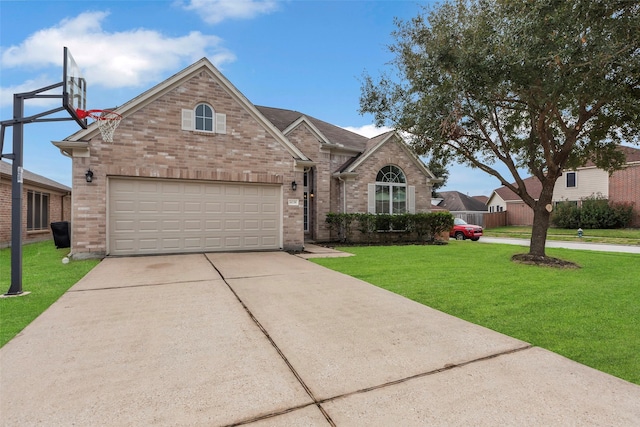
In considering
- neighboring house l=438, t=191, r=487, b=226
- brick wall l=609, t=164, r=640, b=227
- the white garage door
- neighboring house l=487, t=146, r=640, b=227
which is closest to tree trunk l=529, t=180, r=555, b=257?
the white garage door

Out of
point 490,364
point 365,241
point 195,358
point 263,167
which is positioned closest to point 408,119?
point 263,167

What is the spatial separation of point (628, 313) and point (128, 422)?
6438 millimetres

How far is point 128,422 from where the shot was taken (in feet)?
7.19

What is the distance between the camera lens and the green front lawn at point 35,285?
13.7 feet

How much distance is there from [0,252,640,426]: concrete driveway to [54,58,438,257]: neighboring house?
Result: 5078 millimetres

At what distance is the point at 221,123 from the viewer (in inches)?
415

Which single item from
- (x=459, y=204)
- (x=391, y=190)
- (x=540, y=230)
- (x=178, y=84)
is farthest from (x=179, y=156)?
(x=459, y=204)

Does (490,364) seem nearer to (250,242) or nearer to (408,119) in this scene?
(408,119)

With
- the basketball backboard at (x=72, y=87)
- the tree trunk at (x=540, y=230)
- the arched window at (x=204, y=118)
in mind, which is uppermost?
the arched window at (x=204, y=118)

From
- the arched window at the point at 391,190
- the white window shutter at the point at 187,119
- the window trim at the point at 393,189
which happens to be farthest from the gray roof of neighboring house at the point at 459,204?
the white window shutter at the point at 187,119

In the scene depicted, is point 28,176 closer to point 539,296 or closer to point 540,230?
point 539,296

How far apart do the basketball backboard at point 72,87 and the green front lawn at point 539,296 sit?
6.67 m

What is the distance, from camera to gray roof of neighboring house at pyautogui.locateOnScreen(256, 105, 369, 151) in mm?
16109

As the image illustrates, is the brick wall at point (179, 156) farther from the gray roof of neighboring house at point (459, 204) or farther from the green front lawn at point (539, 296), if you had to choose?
the gray roof of neighboring house at point (459, 204)
